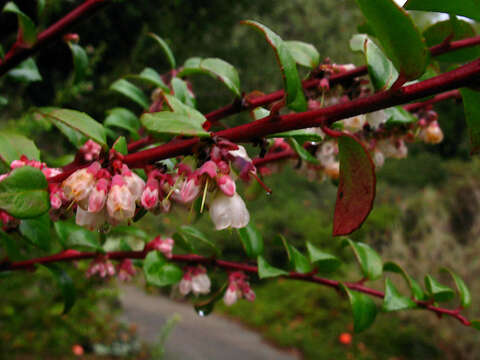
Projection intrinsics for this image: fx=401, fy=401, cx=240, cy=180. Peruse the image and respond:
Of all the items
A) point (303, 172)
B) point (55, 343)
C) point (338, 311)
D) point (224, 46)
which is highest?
point (303, 172)

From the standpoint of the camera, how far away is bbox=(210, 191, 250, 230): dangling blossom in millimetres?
326

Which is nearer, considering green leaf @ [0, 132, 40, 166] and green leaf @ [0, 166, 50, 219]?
green leaf @ [0, 166, 50, 219]

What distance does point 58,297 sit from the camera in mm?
2334

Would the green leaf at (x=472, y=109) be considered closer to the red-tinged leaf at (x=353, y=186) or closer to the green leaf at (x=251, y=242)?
the red-tinged leaf at (x=353, y=186)

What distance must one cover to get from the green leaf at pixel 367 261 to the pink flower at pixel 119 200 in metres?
0.37

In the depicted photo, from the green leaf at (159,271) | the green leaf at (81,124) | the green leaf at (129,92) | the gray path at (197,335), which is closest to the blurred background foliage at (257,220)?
the gray path at (197,335)

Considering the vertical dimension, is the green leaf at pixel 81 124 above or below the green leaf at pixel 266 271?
above

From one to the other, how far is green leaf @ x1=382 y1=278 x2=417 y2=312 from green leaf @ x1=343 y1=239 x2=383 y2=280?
0.04 metres

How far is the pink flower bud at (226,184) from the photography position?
1.01 feet

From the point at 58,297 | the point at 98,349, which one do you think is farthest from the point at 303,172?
the point at 98,349

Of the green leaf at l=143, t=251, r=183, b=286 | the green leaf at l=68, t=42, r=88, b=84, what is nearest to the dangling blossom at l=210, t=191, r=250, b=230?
the green leaf at l=143, t=251, r=183, b=286

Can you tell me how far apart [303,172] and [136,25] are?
9.09 feet

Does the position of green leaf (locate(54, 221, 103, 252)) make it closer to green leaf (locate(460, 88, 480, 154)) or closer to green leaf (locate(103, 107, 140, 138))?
green leaf (locate(103, 107, 140, 138))

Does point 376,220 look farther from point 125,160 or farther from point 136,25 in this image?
point 125,160
